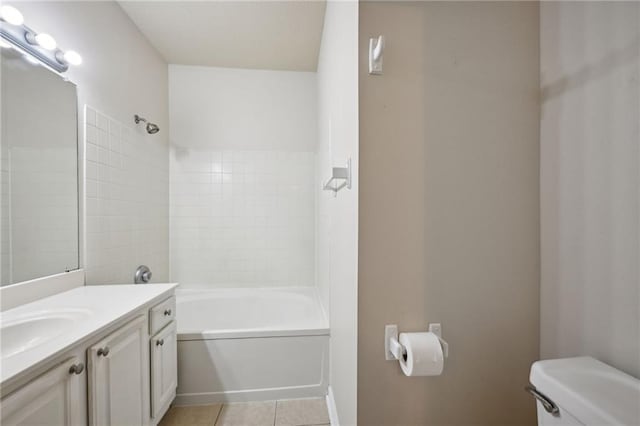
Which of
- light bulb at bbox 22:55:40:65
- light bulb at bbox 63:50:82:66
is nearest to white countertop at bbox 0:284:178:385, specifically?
light bulb at bbox 22:55:40:65

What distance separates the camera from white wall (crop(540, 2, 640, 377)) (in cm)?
73

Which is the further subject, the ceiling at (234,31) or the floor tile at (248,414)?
Answer: the ceiling at (234,31)

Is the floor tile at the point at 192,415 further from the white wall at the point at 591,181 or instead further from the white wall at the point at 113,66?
the white wall at the point at 591,181

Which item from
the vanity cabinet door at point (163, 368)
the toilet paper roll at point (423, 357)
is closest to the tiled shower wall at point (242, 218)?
the vanity cabinet door at point (163, 368)

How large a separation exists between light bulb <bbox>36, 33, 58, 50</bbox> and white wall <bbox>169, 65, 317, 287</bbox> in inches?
50.3

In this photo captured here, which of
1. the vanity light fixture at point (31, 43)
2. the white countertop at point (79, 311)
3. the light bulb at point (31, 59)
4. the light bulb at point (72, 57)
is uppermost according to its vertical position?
the light bulb at point (72, 57)

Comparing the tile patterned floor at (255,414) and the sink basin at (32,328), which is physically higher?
the sink basin at (32,328)

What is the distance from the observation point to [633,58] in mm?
723

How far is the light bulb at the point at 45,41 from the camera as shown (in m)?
1.21

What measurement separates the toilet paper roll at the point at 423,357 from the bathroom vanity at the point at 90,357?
106cm

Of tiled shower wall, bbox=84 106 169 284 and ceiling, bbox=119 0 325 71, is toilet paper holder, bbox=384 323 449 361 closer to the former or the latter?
tiled shower wall, bbox=84 106 169 284

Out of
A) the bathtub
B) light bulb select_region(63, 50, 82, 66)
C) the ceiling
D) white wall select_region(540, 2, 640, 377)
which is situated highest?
the ceiling

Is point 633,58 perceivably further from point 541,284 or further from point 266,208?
point 266,208

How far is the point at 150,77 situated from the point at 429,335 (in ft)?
9.01
